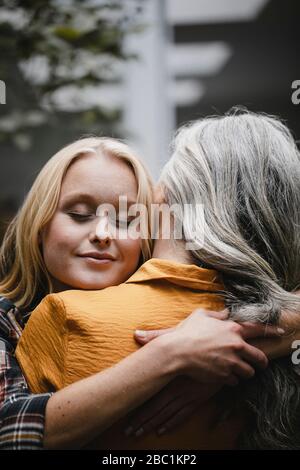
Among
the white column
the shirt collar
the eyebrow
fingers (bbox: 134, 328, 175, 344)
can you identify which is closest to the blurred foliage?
the white column

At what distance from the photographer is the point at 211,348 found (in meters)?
1.26

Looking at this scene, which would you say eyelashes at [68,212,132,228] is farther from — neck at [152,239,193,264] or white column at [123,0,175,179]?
white column at [123,0,175,179]

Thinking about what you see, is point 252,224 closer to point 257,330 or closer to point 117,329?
point 257,330

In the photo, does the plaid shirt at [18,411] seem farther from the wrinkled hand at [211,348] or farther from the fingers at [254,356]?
the fingers at [254,356]

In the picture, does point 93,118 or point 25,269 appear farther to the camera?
point 93,118

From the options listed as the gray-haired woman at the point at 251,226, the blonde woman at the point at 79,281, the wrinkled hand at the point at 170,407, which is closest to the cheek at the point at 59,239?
the blonde woman at the point at 79,281

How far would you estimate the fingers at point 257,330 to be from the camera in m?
1.33

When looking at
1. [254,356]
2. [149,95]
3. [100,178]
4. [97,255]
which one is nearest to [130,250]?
[97,255]

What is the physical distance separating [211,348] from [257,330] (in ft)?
0.47

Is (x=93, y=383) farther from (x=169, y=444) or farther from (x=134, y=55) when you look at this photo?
(x=134, y=55)

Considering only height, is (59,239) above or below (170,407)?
above

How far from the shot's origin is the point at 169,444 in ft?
4.18

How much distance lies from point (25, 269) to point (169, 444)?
0.64 metres
